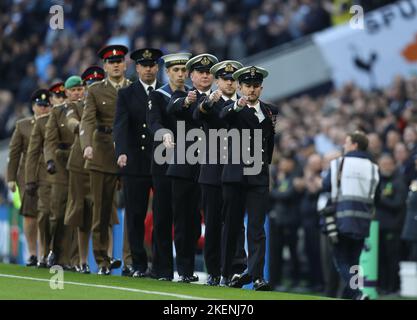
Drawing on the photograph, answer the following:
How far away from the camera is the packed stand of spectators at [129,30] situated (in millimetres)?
27469

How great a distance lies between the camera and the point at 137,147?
602 inches

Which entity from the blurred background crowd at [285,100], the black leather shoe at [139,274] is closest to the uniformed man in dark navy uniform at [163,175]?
the black leather shoe at [139,274]

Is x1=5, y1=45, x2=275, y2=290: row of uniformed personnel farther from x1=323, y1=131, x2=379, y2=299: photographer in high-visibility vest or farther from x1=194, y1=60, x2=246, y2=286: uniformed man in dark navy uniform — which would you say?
x1=323, y1=131, x2=379, y2=299: photographer in high-visibility vest

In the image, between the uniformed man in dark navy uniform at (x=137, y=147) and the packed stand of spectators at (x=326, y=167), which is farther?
the packed stand of spectators at (x=326, y=167)

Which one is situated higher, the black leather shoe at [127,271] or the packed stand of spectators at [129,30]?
the packed stand of spectators at [129,30]

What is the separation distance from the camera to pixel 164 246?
14820 mm

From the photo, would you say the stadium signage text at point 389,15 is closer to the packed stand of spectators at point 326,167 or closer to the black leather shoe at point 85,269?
the packed stand of spectators at point 326,167

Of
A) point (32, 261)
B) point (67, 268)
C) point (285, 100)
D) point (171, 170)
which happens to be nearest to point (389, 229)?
point (32, 261)

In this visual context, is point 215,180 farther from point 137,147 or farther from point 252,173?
point 137,147

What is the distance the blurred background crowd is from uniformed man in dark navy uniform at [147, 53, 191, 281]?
267 cm

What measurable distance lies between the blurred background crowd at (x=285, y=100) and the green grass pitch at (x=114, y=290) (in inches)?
138

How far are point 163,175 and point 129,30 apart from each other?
15478mm

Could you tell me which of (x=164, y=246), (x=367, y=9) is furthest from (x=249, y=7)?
(x=164, y=246)
